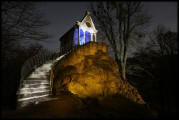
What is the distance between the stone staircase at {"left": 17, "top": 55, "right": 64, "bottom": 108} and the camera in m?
5.65

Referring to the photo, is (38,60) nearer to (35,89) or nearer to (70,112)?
(35,89)

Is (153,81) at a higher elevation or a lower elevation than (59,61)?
lower

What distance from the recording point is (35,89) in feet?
21.7

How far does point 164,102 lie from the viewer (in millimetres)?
16125

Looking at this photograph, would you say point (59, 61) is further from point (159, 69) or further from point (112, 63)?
point (159, 69)

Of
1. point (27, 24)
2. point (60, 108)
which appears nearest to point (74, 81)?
point (60, 108)

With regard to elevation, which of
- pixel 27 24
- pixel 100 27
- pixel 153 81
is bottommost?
pixel 153 81

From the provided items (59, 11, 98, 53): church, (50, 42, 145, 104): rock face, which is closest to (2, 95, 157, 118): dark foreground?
(50, 42, 145, 104): rock face

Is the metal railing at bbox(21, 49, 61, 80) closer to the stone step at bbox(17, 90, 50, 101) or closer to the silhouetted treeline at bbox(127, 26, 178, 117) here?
the stone step at bbox(17, 90, 50, 101)

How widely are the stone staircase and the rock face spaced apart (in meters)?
0.83

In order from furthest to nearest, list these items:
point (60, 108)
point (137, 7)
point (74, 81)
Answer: point (137, 7)
point (74, 81)
point (60, 108)

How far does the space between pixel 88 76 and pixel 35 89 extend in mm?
4508

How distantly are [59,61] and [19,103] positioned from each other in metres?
5.55

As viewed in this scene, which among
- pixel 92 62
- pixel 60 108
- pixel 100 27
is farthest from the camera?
pixel 100 27
